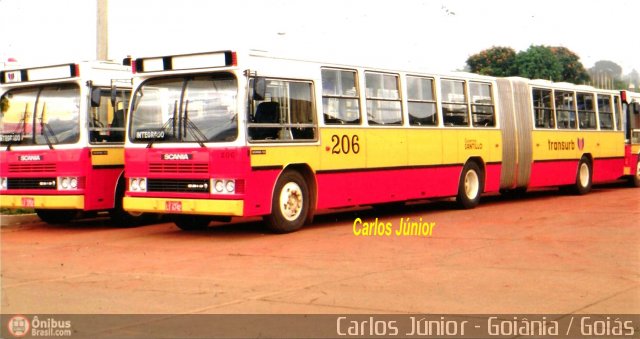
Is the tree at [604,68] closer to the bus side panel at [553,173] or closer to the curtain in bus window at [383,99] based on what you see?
the bus side panel at [553,173]

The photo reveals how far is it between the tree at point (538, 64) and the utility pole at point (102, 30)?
45.3m

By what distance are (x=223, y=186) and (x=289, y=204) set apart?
1.33 meters

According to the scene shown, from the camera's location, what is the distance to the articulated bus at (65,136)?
50.7 feet

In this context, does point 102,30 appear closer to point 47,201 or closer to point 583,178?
point 47,201

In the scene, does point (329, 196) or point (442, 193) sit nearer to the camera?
point (329, 196)

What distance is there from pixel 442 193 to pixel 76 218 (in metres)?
7.12

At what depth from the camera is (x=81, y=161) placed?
15.4 m

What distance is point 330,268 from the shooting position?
10891mm

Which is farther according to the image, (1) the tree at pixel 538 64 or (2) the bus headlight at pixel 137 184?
(1) the tree at pixel 538 64

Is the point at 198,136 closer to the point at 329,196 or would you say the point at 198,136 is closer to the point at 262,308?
the point at 329,196

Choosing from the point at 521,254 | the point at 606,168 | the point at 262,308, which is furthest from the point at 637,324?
the point at 606,168

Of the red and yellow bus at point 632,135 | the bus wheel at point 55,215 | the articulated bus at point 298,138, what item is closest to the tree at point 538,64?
the red and yellow bus at point 632,135

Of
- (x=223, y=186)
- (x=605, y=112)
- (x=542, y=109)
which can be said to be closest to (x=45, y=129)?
(x=223, y=186)

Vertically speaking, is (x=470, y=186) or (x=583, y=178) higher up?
(x=583, y=178)
